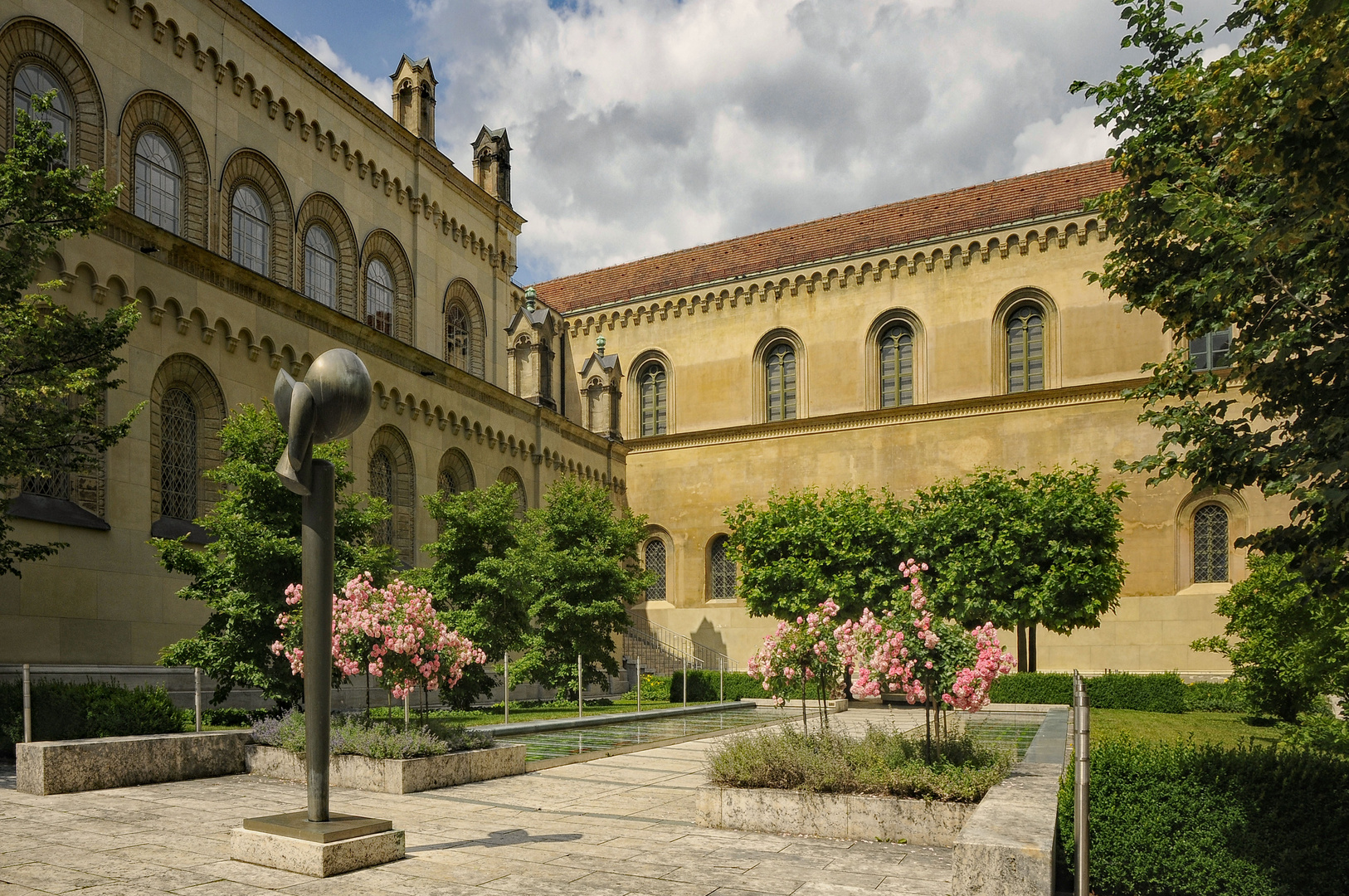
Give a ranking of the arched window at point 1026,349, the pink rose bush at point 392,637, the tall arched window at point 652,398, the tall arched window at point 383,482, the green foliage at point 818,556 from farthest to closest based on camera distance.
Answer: the tall arched window at point 652,398 < the arched window at point 1026,349 < the green foliage at point 818,556 < the tall arched window at point 383,482 < the pink rose bush at point 392,637

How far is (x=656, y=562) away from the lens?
45.0m

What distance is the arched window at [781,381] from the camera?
4350 cm

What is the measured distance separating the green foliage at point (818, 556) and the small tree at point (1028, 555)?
1458 millimetres

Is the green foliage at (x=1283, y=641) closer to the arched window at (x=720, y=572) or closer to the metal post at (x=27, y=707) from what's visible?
the metal post at (x=27, y=707)

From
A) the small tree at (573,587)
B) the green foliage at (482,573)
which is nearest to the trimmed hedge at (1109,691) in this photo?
the small tree at (573,587)

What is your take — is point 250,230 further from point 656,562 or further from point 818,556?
point 656,562

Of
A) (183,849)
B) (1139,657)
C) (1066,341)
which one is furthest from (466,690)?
(1066,341)

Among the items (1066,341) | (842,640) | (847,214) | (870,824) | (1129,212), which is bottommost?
(870,824)

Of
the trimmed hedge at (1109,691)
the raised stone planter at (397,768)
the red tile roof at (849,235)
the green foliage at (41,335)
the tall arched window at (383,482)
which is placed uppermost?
the red tile roof at (849,235)

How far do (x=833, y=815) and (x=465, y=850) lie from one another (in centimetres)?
333

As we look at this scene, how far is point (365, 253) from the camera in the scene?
29.4m

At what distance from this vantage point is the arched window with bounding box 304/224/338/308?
2700cm

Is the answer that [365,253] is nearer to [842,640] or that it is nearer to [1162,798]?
[842,640]

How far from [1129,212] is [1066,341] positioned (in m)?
29.3
